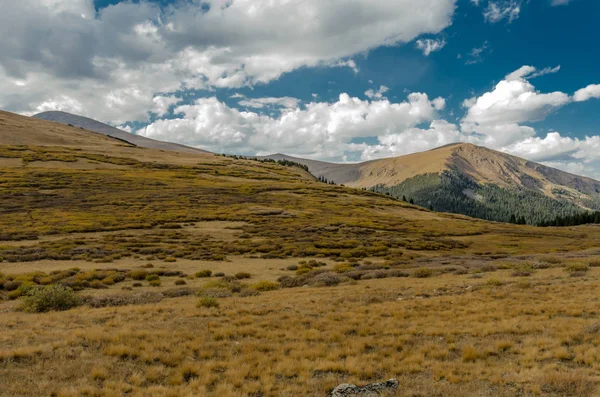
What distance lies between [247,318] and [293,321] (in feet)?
8.18

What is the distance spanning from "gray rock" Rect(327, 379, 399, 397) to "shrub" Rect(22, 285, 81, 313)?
19323 millimetres

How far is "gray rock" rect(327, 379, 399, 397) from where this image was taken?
9.96 m

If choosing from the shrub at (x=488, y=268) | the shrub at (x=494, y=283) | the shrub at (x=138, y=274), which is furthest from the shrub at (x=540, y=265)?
the shrub at (x=138, y=274)

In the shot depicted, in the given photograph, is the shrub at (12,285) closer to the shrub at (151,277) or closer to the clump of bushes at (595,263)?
the shrub at (151,277)

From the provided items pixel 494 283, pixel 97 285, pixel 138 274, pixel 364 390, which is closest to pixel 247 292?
pixel 138 274

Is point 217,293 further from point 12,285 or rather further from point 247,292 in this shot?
point 12,285

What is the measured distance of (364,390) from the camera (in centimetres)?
1018

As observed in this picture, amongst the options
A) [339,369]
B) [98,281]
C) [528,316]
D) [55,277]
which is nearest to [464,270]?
[528,316]

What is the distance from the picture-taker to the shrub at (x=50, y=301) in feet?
67.8

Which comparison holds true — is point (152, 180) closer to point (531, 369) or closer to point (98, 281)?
point (98, 281)

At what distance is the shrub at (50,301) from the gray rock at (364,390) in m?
19.3

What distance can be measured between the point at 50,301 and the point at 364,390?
2037 cm

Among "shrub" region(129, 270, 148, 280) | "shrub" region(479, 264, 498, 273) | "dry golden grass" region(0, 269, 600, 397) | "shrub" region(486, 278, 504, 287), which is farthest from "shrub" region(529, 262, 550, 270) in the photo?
"shrub" region(129, 270, 148, 280)

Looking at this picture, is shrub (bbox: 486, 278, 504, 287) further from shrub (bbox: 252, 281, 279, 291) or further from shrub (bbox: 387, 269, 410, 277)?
shrub (bbox: 252, 281, 279, 291)
